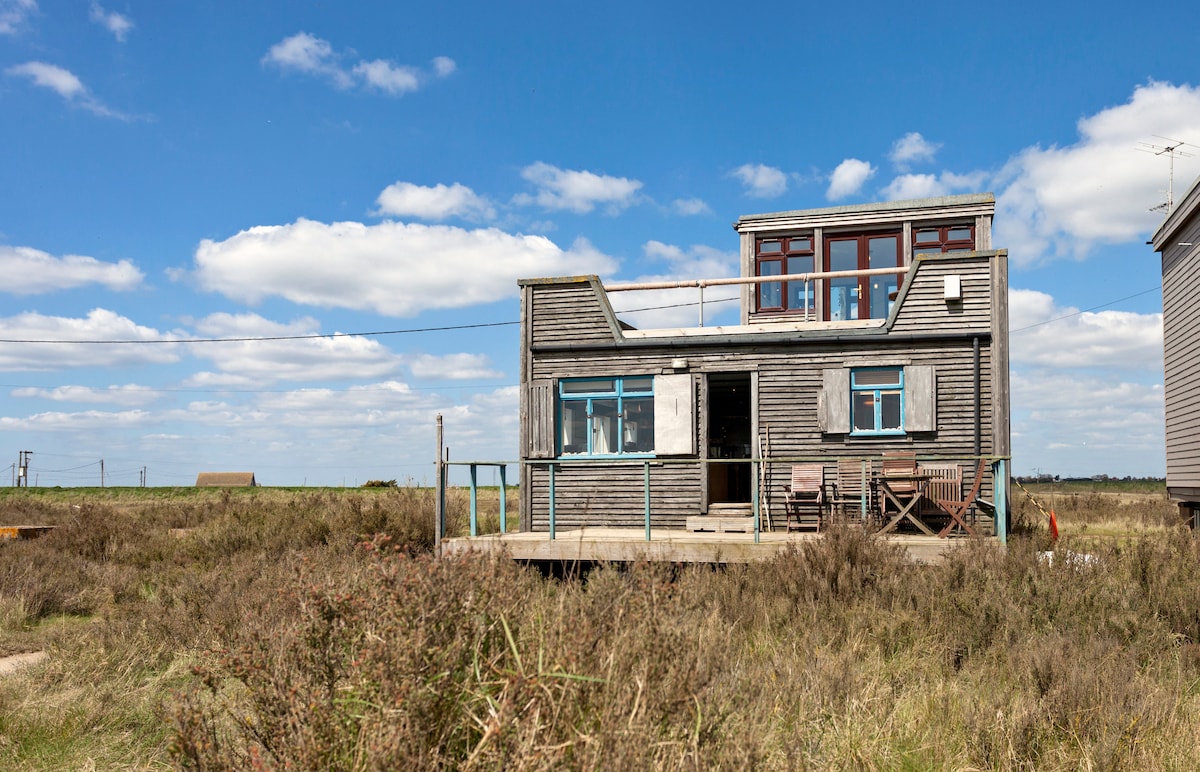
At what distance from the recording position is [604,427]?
1544 cm

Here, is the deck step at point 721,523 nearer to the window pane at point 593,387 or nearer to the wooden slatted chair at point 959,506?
the window pane at point 593,387

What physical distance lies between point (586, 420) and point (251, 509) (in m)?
8.24

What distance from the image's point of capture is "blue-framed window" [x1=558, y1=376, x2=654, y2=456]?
15234 mm

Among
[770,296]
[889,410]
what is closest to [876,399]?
[889,410]

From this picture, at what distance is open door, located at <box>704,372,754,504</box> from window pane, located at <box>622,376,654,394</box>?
36.8 inches

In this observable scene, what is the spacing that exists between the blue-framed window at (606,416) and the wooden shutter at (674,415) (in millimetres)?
214

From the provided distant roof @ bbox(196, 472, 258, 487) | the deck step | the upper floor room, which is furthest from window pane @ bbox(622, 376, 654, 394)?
distant roof @ bbox(196, 472, 258, 487)

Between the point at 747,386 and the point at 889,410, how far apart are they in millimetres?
3006

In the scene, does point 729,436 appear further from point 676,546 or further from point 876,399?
point 676,546

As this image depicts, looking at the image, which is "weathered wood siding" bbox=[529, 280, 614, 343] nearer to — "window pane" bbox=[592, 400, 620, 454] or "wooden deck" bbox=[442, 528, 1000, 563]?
"window pane" bbox=[592, 400, 620, 454]

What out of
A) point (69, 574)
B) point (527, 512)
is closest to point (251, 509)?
point (69, 574)

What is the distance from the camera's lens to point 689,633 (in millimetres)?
3982

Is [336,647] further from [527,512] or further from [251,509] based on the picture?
[251,509]

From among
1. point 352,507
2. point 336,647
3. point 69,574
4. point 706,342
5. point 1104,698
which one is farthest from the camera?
point 352,507
